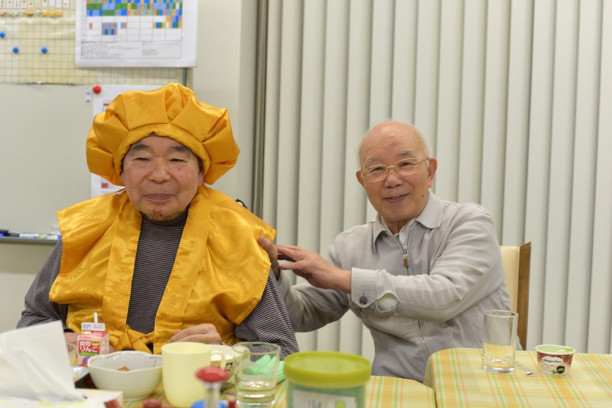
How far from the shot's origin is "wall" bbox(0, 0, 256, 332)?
9.14ft

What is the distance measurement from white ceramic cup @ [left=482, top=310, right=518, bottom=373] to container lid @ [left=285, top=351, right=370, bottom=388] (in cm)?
65

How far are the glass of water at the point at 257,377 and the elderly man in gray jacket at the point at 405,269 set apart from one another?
2.37 ft

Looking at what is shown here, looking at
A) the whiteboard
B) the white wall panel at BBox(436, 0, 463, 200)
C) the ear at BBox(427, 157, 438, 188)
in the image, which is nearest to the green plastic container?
the ear at BBox(427, 157, 438, 188)

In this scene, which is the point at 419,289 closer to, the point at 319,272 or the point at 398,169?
the point at 319,272

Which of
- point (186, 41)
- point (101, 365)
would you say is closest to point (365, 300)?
point (101, 365)

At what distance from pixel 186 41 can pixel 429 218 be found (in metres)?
1.30

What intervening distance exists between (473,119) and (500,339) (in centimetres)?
175

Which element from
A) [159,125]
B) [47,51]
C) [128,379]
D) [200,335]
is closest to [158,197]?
[159,125]

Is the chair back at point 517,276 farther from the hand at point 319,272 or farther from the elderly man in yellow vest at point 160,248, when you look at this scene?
the elderly man in yellow vest at point 160,248

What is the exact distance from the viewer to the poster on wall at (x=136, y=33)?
8.68 ft

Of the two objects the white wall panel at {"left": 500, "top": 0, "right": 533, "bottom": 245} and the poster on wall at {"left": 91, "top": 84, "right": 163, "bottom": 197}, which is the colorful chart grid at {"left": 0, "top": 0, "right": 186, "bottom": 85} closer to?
the poster on wall at {"left": 91, "top": 84, "right": 163, "bottom": 197}

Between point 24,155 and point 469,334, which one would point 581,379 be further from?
point 24,155

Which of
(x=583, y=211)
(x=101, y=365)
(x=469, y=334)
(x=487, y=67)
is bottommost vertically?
(x=469, y=334)

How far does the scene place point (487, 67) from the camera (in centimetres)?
299
